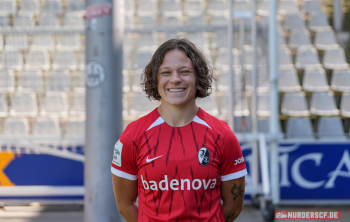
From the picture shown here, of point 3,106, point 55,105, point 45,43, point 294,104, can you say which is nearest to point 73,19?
point 45,43

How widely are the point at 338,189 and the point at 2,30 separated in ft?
14.8

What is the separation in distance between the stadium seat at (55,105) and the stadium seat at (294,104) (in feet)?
10.6

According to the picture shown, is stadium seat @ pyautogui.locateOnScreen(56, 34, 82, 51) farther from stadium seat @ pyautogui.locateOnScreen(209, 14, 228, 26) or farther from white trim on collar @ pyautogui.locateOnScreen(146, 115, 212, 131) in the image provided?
white trim on collar @ pyautogui.locateOnScreen(146, 115, 212, 131)

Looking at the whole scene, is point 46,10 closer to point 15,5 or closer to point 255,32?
point 15,5

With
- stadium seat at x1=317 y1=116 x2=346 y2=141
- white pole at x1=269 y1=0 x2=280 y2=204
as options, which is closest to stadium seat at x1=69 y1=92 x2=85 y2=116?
white pole at x1=269 y1=0 x2=280 y2=204

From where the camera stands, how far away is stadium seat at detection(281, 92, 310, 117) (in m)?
6.05

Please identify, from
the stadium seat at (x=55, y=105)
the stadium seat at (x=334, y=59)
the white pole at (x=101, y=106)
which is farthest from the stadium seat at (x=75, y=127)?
the stadium seat at (x=334, y=59)

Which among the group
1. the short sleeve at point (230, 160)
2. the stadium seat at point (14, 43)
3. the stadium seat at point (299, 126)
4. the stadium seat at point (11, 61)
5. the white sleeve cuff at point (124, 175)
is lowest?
the stadium seat at point (299, 126)

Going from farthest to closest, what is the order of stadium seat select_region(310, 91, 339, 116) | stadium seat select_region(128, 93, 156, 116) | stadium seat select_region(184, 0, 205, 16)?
stadium seat select_region(184, 0, 205, 16), stadium seat select_region(310, 91, 339, 116), stadium seat select_region(128, 93, 156, 116)

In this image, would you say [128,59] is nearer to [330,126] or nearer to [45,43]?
[45,43]

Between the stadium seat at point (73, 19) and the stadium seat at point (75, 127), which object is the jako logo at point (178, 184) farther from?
the stadium seat at point (73, 19)

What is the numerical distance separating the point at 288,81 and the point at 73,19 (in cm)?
417

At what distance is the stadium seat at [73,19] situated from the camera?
7.68 m

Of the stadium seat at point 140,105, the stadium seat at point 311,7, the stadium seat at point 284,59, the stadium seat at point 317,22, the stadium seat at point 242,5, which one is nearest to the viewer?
the stadium seat at point 140,105
